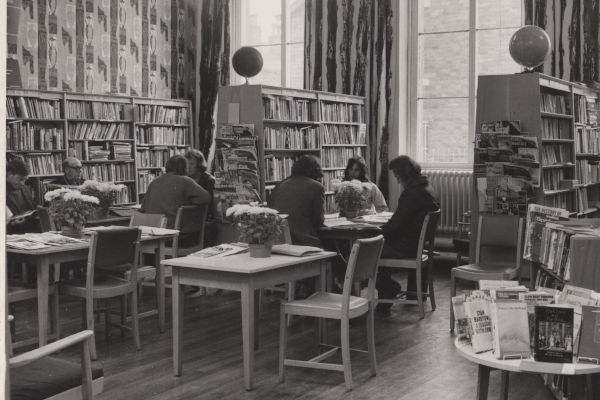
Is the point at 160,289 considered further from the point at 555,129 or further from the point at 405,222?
the point at 555,129

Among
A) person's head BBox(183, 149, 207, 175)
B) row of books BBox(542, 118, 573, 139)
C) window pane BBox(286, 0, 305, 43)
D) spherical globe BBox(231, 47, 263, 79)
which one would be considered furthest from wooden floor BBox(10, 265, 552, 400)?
window pane BBox(286, 0, 305, 43)

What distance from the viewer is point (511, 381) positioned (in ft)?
15.4

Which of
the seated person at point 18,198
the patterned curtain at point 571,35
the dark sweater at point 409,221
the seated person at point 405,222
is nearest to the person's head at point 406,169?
the seated person at point 405,222

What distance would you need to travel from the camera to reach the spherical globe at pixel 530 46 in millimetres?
7141

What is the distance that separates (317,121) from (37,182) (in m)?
3.42

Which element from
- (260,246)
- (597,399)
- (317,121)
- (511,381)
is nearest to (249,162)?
(317,121)

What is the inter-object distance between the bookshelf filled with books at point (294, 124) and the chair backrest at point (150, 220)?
1803mm

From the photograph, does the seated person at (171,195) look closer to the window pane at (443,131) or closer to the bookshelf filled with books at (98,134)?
the bookshelf filled with books at (98,134)

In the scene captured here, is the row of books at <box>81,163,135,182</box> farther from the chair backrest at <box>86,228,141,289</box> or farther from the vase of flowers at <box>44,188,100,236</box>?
the chair backrest at <box>86,228,141,289</box>

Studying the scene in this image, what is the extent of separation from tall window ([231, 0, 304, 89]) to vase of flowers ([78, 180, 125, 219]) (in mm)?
4937

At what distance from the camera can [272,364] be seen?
5.10 meters

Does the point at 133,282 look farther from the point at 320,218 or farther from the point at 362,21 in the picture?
the point at 362,21

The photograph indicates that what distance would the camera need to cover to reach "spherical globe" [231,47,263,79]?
883 centimetres

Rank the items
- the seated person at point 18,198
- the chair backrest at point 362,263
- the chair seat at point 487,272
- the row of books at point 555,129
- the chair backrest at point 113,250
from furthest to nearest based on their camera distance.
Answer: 1. the row of books at point 555,129
2. the seated person at point 18,198
3. the chair seat at point 487,272
4. the chair backrest at point 113,250
5. the chair backrest at point 362,263
